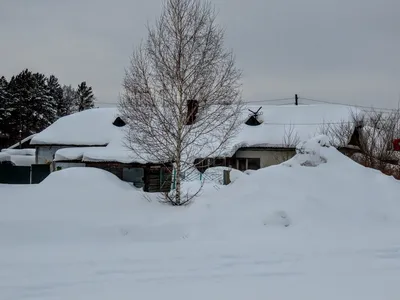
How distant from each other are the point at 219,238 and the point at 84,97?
55.7 metres

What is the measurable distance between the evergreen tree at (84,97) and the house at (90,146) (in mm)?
30063

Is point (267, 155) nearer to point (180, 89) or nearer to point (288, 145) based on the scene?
point (288, 145)

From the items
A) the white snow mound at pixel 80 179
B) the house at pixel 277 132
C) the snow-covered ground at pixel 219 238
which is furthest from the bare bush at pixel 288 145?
the white snow mound at pixel 80 179

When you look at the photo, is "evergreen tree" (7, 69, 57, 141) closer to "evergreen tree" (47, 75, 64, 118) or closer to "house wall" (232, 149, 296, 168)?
"evergreen tree" (47, 75, 64, 118)

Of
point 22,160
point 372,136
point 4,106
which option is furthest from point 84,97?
point 372,136

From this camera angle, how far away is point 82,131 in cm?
2725

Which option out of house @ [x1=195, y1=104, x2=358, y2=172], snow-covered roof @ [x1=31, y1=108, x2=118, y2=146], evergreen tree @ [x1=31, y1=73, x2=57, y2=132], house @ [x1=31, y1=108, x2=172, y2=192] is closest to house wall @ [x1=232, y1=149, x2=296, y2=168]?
house @ [x1=195, y1=104, x2=358, y2=172]

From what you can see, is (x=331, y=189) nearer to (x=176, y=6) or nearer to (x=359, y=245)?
(x=359, y=245)

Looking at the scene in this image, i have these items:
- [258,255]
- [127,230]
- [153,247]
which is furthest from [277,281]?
[127,230]

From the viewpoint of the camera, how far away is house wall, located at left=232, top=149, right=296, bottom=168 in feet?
79.6

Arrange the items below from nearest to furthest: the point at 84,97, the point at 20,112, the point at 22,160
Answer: the point at 22,160 < the point at 20,112 < the point at 84,97

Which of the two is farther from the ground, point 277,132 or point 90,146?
point 277,132

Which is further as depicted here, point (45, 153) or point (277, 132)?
point (45, 153)

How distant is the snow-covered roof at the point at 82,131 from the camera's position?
2622 cm
